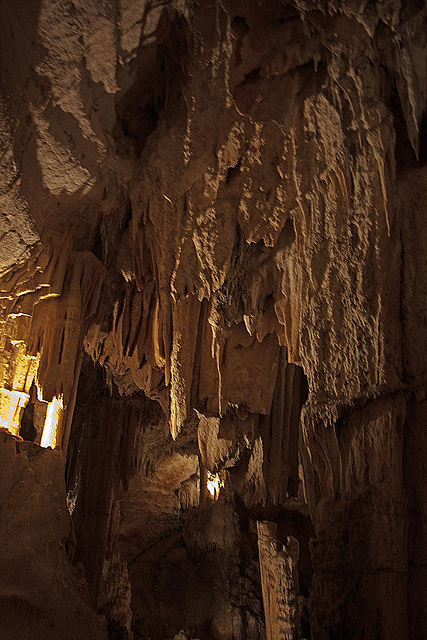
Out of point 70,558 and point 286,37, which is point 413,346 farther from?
point 70,558

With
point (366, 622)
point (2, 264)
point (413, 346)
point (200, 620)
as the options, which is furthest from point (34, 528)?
point (200, 620)

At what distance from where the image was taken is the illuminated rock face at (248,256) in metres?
3.34

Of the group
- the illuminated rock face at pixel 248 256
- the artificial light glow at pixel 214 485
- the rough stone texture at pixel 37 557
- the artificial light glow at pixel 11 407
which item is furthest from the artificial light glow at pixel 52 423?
the artificial light glow at pixel 214 485

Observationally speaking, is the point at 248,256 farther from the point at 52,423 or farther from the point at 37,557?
the point at 37,557

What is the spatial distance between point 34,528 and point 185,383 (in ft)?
6.76

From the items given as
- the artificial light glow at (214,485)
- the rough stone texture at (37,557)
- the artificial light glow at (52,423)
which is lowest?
the rough stone texture at (37,557)

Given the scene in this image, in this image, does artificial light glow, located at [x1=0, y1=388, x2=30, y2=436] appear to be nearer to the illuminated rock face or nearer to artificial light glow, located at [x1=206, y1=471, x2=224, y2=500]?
the illuminated rock face

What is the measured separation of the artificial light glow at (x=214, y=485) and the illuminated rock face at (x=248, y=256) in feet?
9.71

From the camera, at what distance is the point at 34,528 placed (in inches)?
191

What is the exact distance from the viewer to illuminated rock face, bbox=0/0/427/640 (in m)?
3.34

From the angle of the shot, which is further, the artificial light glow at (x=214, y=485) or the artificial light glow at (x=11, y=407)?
the artificial light glow at (x=214, y=485)

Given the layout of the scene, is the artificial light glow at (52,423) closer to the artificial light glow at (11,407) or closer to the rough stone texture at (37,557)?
the artificial light glow at (11,407)

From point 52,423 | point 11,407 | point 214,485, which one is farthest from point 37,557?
point 214,485

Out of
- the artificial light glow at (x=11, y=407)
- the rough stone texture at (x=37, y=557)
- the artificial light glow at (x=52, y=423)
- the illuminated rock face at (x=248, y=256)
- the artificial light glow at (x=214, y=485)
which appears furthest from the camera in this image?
the artificial light glow at (x=214, y=485)
